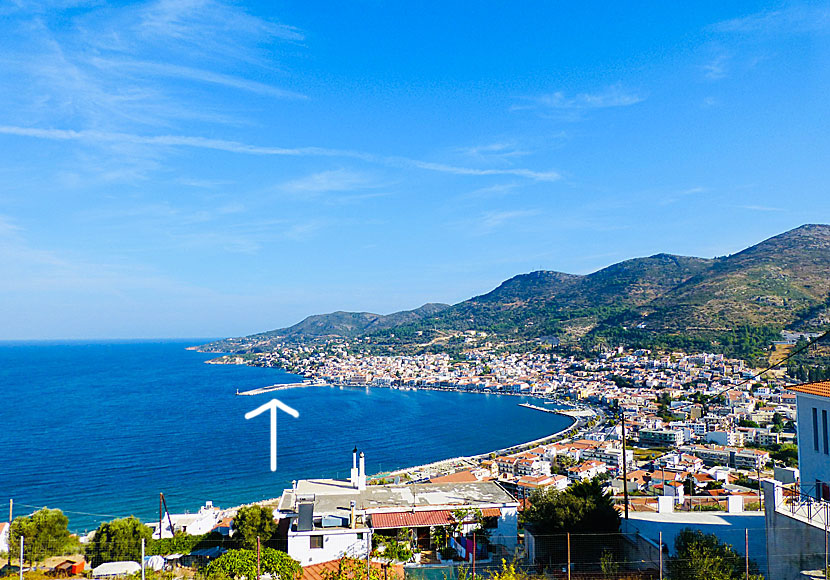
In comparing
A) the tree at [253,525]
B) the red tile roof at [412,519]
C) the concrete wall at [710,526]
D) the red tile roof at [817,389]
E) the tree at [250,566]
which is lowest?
the tree at [253,525]

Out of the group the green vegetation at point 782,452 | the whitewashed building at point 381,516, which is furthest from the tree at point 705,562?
the green vegetation at point 782,452

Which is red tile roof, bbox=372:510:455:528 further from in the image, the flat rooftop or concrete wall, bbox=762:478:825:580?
concrete wall, bbox=762:478:825:580

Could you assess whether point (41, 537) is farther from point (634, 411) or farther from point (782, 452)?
point (634, 411)

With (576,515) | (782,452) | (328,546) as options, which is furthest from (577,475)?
(328,546)

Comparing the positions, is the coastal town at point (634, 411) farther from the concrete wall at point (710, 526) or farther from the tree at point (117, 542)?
the tree at point (117, 542)

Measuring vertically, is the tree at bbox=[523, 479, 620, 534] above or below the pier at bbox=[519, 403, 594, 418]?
above

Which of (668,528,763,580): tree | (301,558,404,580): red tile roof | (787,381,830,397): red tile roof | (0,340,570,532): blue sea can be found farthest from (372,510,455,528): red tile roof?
(0,340,570,532): blue sea

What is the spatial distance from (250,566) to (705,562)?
4566 mm

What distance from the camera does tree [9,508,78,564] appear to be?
10.6 m

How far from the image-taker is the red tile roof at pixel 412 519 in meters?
8.62

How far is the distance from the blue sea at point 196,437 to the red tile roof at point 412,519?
48.9ft

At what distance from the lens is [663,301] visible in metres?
84.6

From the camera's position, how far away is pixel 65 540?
35.9 feet

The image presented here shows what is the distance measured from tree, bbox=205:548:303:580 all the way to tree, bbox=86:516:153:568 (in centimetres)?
576
